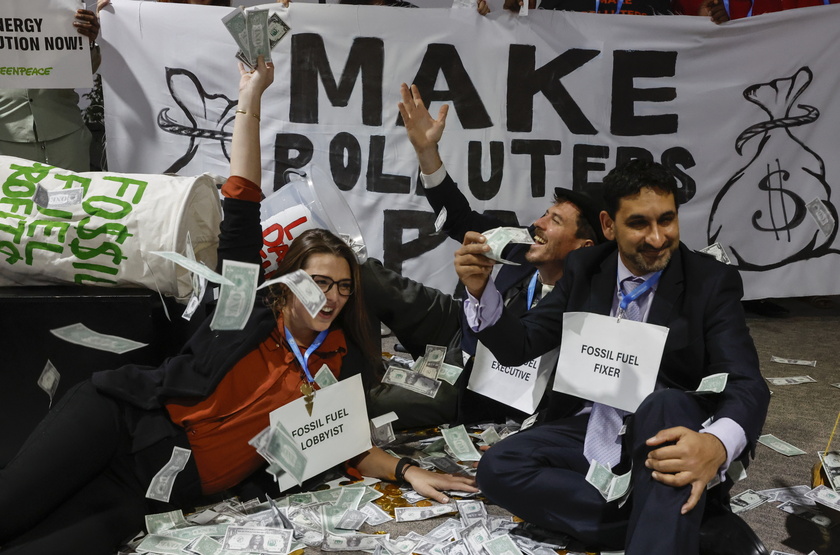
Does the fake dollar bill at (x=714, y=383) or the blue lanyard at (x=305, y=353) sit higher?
the fake dollar bill at (x=714, y=383)

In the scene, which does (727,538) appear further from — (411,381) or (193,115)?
(193,115)

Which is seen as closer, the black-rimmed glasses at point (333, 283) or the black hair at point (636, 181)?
Answer: the black hair at point (636, 181)

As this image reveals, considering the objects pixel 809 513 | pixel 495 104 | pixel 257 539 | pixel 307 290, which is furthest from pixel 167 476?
pixel 495 104

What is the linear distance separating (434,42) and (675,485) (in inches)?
124

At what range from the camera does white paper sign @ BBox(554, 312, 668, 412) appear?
2.45 m

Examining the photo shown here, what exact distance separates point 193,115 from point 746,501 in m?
3.36

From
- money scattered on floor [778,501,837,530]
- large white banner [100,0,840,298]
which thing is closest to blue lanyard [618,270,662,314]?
money scattered on floor [778,501,837,530]

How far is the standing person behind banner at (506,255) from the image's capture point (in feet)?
10.6

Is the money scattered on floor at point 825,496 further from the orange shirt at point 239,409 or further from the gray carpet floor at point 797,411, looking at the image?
the orange shirt at point 239,409

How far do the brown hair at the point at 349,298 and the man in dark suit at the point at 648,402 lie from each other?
448 mm

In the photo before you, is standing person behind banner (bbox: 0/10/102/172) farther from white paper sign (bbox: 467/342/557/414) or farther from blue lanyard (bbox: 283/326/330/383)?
white paper sign (bbox: 467/342/557/414)

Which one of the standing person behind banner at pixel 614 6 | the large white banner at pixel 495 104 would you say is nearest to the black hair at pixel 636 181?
the large white banner at pixel 495 104

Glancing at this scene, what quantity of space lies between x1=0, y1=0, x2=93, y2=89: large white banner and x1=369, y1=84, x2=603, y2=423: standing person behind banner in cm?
187

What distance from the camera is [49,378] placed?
279 centimetres
